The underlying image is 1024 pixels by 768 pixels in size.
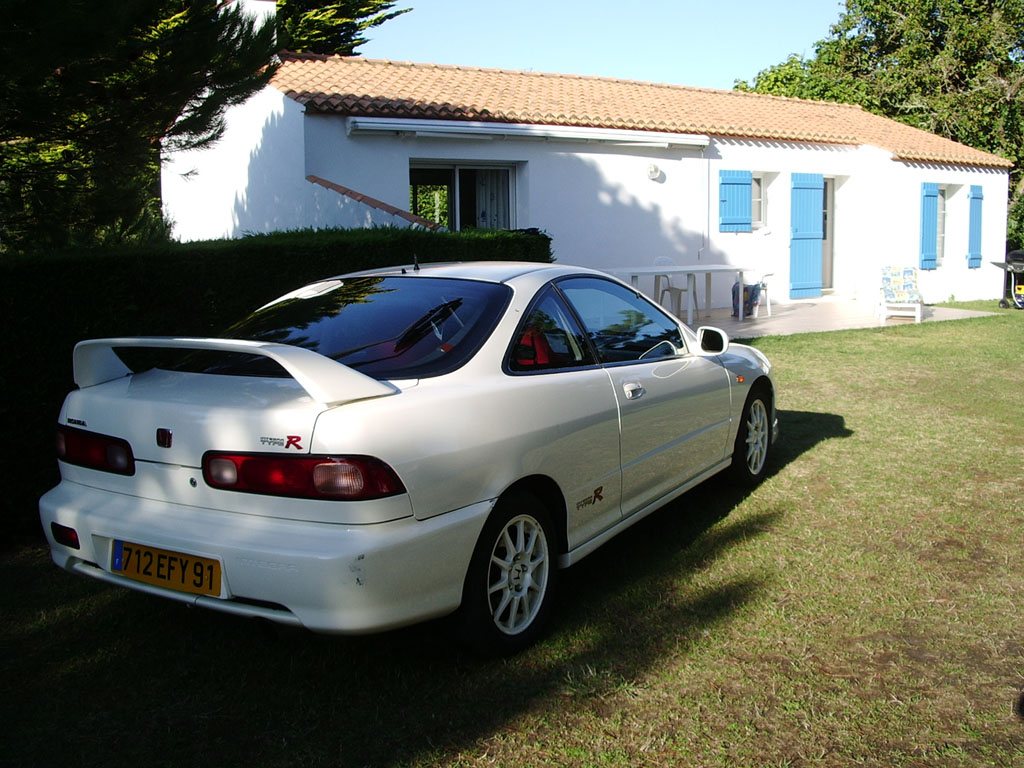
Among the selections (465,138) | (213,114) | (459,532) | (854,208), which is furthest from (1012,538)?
(854,208)

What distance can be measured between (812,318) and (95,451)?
14.0 m

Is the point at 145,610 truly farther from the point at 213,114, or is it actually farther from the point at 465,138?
the point at 465,138

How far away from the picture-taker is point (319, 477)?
2.81m

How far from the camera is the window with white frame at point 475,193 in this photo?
14938 mm

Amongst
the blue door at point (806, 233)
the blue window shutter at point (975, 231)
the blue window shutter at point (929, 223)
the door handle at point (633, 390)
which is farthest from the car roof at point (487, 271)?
the blue window shutter at point (975, 231)

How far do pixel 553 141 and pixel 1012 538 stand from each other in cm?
1137

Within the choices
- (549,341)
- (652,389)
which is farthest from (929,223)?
(549,341)

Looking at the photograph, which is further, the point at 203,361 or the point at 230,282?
the point at 230,282

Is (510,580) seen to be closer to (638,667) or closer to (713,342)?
(638,667)

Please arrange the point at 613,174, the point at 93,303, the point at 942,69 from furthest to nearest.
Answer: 1. the point at 942,69
2. the point at 613,174
3. the point at 93,303

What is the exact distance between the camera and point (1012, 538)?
15.3ft

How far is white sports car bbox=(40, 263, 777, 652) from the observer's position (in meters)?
2.81

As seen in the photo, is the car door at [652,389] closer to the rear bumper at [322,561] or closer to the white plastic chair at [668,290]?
the rear bumper at [322,561]

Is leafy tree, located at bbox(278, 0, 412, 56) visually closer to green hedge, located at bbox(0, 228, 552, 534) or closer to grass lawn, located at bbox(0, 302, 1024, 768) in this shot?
green hedge, located at bbox(0, 228, 552, 534)
